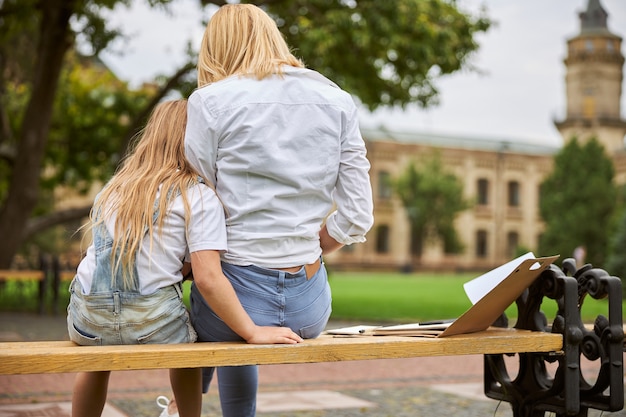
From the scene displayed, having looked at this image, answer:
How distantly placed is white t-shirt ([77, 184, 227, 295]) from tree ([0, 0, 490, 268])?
995 cm

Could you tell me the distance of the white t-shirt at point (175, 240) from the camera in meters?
2.68

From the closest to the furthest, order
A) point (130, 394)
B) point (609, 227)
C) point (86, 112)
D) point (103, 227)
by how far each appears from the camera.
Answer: point (103, 227) → point (130, 394) → point (86, 112) → point (609, 227)

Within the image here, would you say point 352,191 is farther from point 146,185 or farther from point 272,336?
point 146,185

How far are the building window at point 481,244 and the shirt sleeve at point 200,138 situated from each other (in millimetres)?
59545

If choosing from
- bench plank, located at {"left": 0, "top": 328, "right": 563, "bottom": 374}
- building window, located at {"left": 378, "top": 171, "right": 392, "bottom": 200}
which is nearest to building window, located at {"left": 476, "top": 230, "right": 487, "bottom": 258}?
building window, located at {"left": 378, "top": 171, "right": 392, "bottom": 200}

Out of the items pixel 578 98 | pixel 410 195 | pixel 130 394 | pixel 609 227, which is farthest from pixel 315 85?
pixel 578 98

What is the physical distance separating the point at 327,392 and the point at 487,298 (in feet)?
10.4

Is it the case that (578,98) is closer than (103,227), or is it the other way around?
(103,227)

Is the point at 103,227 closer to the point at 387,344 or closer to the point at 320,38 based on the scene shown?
the point at 387,344

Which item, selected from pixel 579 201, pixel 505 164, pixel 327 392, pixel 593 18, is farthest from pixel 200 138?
pixel 593 18

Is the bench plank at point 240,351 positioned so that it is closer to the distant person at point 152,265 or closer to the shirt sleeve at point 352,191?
the distant person at point 152,265

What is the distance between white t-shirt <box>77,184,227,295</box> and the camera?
268cm

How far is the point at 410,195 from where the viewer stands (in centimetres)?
5397

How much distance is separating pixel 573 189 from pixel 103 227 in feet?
143
